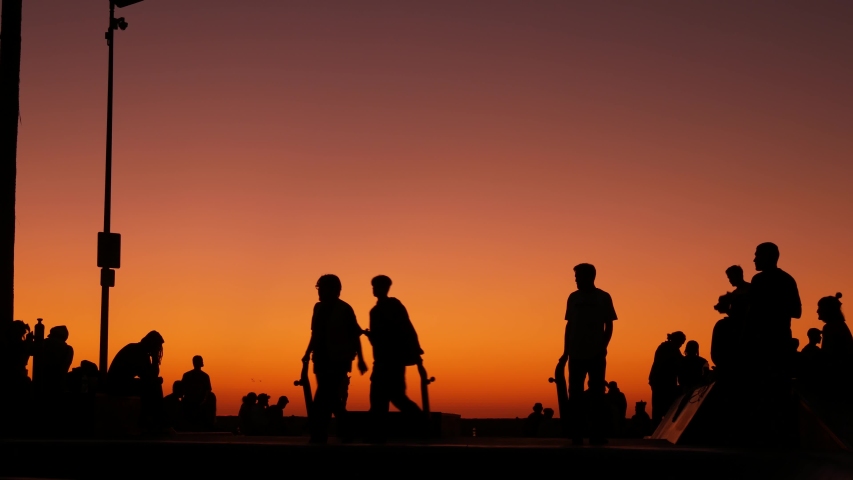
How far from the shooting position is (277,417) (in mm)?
24391

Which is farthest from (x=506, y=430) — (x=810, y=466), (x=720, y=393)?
(x=810, y=466)

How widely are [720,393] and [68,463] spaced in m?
6.77

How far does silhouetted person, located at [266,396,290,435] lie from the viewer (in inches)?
941

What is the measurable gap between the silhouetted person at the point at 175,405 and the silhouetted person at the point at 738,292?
35.7ft

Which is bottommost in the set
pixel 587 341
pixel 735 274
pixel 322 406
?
pixel 322 406

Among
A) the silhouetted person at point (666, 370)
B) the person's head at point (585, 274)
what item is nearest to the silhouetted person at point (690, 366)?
the silhouetted person at point (666, 370)

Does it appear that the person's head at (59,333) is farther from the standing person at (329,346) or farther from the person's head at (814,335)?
the person's head at (814,335)

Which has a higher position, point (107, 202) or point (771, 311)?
point (107, 202)

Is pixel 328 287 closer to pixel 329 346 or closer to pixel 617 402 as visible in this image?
pixel 329 346

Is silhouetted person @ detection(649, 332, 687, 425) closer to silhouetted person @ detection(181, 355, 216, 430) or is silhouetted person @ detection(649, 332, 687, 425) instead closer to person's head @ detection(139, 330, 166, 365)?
person's head @ detection(139, 330, 166, 365)

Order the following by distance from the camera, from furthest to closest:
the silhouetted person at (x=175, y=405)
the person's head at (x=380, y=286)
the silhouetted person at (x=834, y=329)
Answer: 1. the silhouetted person at (x=175, y=405)
2. the silhouetted person at (x=834, y=329)
3. the person's head at (x=380, y=286)

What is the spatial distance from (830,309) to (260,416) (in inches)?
499

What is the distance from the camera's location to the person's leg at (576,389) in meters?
12.1

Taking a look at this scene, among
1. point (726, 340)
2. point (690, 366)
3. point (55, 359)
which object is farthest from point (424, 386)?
point (55, 359)
